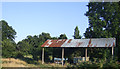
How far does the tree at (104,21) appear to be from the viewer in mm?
28250

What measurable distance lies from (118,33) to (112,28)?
1.26 metres

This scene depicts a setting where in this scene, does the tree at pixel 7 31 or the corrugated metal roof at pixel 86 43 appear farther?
the tree at pixel 7 31

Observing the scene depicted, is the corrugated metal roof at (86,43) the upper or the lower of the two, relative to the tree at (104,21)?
lower

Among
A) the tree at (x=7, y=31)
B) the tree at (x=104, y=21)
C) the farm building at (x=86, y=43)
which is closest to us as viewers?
the farm building at (x=86, y=43)

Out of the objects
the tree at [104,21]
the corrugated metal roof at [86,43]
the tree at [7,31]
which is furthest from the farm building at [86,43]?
the tree at [7,31]

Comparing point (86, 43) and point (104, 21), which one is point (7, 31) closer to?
point (104, 21)

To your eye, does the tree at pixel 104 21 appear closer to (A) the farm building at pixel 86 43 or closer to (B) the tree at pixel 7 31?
(A) the farm building at pixel 86 43

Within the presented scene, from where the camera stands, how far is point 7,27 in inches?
1681

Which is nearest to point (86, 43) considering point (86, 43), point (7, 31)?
point (86, 43)

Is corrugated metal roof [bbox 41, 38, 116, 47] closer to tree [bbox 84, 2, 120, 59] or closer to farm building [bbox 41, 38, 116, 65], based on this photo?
farm building [bbox 41, 38, 116, 65]

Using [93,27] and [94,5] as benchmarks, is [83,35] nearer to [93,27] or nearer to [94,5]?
[93,27]

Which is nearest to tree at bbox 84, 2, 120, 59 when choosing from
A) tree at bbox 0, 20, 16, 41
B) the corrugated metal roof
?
the corrugated metal roof

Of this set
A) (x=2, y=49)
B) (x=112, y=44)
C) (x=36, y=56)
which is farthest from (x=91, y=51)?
(x=2, y=49)

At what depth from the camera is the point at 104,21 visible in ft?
94.6
